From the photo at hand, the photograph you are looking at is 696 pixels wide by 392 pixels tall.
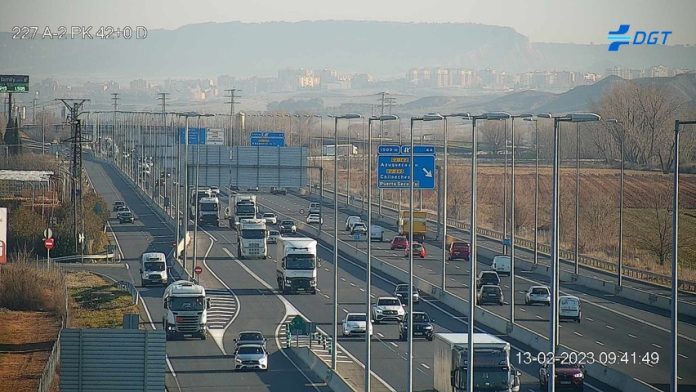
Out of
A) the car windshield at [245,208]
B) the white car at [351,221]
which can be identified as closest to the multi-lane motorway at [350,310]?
the white car at [351,221]

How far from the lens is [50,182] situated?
101625 millimetres

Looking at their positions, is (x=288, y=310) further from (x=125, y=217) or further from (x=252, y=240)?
(x=125, y=217)

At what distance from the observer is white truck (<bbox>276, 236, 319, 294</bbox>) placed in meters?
67.6

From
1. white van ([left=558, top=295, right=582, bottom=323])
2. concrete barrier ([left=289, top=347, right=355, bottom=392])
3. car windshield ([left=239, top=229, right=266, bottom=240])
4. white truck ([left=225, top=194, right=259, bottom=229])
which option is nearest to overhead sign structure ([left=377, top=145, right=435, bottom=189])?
concrete barrier ([left=289, top=347, right=355, bottom=392])

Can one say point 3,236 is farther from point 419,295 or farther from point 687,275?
point 687,275

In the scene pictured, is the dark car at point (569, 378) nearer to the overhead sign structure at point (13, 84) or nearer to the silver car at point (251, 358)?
the silver car at point (251, 358)

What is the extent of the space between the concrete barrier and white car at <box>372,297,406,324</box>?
8.05m

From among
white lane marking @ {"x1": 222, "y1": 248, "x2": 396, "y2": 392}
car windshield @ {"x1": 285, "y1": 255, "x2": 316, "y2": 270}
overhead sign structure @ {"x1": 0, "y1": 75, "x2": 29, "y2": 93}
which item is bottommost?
white lane marking @ {"x1": 222, "y1": 248, "x2": 396, "y2": 392}

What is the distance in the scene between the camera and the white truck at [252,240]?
3270 inches

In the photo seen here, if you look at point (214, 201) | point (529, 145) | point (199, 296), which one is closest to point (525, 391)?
point (199, 296)

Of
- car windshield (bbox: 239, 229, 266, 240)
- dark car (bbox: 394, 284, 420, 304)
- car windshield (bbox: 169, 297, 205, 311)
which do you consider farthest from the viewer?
car windshield (bbox: 239, 229, 266, 240)

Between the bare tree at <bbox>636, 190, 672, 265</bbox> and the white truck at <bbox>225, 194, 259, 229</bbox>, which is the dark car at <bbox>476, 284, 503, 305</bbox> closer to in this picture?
the bare tree at <bbox>636, 190, 672, 265</bbox>

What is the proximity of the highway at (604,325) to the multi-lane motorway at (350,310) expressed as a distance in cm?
4

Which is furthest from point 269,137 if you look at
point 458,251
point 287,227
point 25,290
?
point 25,290
